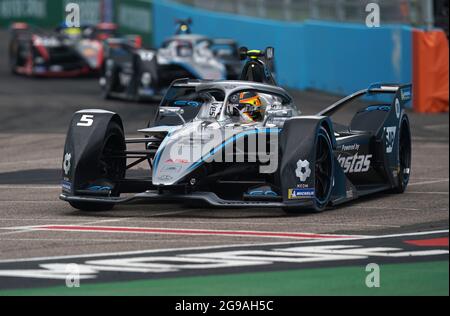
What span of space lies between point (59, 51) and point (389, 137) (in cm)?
1999

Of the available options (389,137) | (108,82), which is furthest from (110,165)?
(108,82)

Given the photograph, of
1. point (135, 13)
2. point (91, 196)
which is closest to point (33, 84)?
point (135, 13)

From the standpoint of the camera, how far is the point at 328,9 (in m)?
28.5

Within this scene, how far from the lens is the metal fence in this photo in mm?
24672

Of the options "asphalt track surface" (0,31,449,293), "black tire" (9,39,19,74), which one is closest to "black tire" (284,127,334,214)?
"asphalt track surface" (0,31,449,293)

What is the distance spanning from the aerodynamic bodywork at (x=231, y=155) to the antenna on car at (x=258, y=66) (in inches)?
28.6

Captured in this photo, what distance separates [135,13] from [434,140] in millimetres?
24785

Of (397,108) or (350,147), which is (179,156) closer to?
(350,147)

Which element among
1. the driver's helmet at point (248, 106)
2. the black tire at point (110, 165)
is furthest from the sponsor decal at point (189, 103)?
the black tire at point (110, 165)

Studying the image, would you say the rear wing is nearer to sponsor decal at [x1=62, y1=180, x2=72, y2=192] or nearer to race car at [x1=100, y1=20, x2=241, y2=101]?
sponsor decal at [x1=62, y1=180, x2=72, y2=192]

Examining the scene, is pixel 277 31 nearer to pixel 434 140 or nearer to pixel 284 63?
pixel 284 63

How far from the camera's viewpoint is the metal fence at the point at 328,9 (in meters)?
24.7

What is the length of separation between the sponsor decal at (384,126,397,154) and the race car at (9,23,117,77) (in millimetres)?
19486
